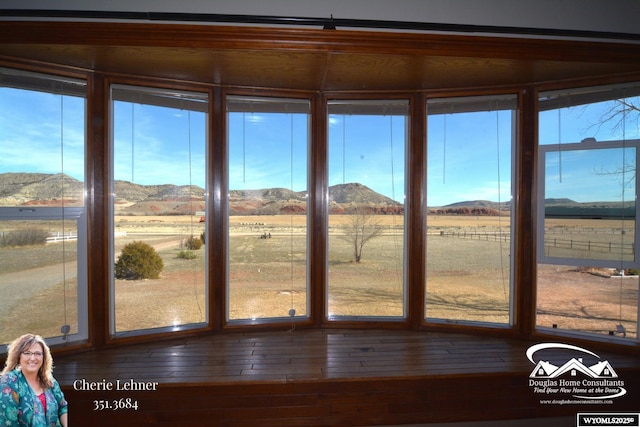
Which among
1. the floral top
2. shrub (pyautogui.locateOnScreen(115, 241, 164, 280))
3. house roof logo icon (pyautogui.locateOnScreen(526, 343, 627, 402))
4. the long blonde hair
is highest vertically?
shrub (pyautogui.locateOnScreen(115, 241, 164, 280))

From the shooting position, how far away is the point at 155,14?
6.65 ft

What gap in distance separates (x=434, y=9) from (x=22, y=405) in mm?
3086

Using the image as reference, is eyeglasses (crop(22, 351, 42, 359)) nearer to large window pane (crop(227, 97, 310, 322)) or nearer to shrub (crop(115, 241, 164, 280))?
shrub (crop(115, 241, 164, 280))

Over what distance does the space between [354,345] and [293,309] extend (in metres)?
0.64

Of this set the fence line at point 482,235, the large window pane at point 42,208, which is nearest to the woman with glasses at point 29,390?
the large window pane at point 42,208

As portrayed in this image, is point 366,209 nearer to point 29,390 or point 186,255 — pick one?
point 186,255

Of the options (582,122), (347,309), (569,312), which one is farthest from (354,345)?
(582,122)

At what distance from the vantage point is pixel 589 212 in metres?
2.70

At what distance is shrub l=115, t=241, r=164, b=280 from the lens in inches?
106

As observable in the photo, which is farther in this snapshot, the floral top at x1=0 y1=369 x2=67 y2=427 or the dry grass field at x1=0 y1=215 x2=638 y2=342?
the dry grass field at x1=0 y1=215 x2=638 y2=342

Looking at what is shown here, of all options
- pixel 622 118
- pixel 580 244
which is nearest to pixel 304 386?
pixel 580 244

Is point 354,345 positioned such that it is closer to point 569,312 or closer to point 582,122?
point 569,312

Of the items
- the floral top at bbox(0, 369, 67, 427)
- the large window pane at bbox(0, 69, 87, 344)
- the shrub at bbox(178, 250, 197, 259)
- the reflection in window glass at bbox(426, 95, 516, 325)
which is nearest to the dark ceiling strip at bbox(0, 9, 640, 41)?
the large window pane at bbox(0, 69, 87, 344)

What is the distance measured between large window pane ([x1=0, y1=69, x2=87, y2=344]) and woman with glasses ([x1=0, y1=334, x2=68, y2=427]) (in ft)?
3.29
